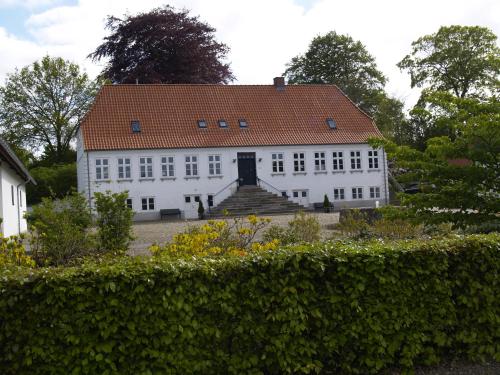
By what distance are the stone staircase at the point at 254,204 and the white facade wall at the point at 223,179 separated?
960 mm

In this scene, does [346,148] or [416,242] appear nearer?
[416,242]

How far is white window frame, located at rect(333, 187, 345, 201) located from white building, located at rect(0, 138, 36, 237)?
780 inches

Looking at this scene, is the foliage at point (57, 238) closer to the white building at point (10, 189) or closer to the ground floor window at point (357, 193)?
the white building at point (10, 189)

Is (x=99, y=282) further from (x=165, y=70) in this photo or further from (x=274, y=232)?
(x=165, y=70)

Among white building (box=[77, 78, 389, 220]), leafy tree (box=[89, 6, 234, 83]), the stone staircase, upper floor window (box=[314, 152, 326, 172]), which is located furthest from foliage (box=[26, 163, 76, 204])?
upper floor window (box=[314, 152, 326, 172])

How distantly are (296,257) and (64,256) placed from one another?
7.39 m

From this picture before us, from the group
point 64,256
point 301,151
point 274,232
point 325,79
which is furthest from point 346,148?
point 64,256

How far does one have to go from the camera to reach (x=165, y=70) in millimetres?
48219

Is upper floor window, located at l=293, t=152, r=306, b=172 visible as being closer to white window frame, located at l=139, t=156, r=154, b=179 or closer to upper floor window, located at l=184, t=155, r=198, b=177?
upper floor window, located at l=184, t=155, r=198, b=177

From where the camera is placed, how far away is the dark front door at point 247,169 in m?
39.2

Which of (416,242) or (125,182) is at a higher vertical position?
(125,182)

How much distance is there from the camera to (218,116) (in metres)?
40.2

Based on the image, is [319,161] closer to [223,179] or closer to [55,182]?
[223,179]

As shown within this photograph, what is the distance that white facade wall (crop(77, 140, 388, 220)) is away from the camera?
37031mm
